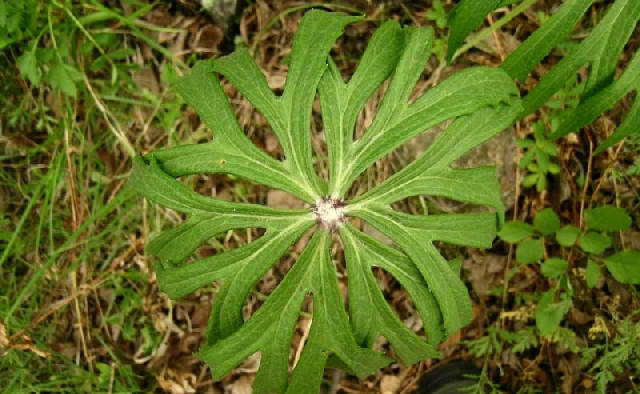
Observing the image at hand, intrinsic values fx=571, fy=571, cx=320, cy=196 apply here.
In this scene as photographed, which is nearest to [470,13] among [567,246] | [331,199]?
[331,199]

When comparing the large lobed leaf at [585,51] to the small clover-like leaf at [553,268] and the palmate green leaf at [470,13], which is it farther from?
the small clover-like leaf at [553,268]

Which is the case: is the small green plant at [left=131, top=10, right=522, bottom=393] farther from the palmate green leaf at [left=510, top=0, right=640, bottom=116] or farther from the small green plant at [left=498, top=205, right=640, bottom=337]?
the small green plant at [left=498, top=205, right=640, bottom=337]

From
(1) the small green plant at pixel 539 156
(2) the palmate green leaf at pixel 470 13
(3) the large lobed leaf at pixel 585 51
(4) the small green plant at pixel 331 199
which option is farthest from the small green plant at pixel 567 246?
(2) the palmate green leaf at pixel 470 13

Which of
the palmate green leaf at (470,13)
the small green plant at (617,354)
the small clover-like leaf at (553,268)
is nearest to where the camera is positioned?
the palmate green leaf at (470,13)

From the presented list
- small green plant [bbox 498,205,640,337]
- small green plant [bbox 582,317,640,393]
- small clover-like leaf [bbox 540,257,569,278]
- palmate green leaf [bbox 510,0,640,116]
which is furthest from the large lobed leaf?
small green plant [bbox 582,317,640,393]

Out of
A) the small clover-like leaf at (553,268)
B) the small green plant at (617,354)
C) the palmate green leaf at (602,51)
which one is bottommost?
the small green plant at (617,354)

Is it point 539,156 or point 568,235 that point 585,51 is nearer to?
point 539,156

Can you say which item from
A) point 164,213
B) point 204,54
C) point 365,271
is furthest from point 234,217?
point 204,54

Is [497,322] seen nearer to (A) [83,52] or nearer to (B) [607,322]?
(B) [607,322]
